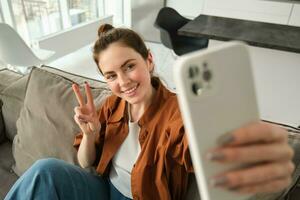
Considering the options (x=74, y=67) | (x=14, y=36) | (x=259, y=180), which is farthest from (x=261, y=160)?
(x=74, y=67)

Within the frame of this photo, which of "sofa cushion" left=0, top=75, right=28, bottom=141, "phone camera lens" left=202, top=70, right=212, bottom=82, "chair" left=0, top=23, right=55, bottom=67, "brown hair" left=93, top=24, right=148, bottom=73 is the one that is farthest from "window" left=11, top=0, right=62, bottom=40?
"phone camera lens" left=202, top=70, right=212, bottom=82

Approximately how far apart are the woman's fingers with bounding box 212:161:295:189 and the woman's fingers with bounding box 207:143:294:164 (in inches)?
0.4

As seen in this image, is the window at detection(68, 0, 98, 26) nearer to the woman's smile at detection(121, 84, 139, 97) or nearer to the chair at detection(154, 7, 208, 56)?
the chair at detection(154, 7, 208, 56)

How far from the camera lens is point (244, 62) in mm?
405

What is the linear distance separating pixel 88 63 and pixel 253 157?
3.19 m

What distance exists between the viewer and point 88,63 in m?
3.41

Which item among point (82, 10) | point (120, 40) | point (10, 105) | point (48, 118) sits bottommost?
point (82, 10)

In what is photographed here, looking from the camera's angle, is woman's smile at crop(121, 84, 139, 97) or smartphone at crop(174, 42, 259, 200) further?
woman's smile at crop(121, 84, 139, 97)

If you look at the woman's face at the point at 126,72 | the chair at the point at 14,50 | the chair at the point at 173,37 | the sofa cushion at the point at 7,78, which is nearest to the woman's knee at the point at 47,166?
the woman's face at the point at 126,72

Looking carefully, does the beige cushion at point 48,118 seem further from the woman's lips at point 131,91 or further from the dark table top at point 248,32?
the dark table top at point 248,32

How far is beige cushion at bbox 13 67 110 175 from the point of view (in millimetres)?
1161

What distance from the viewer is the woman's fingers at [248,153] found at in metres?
0.36

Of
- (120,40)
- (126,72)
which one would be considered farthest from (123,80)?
(120,40)

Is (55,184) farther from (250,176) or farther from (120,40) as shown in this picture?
(250,176)
